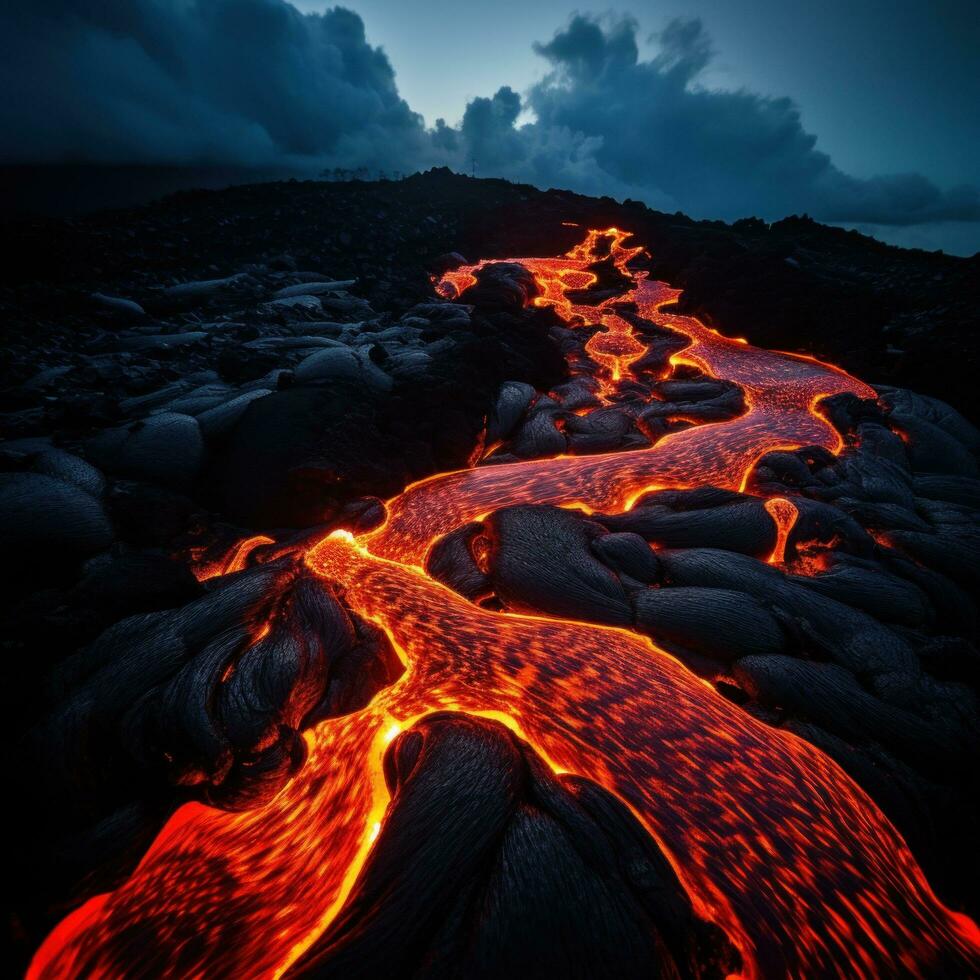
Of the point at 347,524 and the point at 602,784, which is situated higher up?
the point at 602,784

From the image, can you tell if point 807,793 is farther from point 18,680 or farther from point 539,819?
point 18,680

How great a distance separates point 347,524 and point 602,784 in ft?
10.6

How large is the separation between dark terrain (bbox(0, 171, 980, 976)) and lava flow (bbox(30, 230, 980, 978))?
0.47ft

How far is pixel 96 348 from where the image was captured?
7148 millimetres

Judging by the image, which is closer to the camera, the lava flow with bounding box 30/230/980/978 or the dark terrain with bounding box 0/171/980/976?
the lava flow with bounding box 30/230/980/978

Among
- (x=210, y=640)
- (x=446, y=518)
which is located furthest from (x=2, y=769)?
(x=446, y=518)

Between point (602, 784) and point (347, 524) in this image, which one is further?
point (347, 524)

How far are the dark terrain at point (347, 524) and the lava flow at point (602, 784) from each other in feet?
0.47

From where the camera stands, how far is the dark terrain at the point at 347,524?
1.99 meters

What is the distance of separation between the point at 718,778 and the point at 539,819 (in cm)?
102

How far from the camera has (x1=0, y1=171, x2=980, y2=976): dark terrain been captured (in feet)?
6.53

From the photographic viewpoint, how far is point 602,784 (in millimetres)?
2053

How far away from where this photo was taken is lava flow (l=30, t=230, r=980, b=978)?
1.59m

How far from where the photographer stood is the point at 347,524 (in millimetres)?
4297
